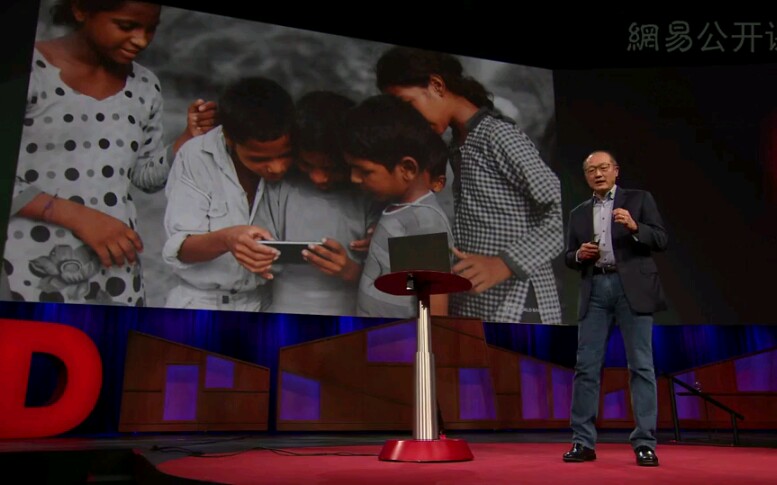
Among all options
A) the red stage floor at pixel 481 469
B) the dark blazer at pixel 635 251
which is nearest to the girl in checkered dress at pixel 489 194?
the red stage floor at pixel 481 469

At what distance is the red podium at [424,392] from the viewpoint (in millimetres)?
2117

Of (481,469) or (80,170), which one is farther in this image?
(80,170)

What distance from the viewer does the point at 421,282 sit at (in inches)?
85.4

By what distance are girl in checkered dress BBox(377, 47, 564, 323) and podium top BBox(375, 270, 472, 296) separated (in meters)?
2.23

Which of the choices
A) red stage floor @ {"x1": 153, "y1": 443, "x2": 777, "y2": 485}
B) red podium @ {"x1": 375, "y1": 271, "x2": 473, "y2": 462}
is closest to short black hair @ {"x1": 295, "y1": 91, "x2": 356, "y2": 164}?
red stage floor @ {"x1": 153, "y1": 443, "x2": 777, "y2": 485}

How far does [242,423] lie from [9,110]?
2.38 meters

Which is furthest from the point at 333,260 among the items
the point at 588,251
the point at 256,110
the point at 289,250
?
the point at 588,251

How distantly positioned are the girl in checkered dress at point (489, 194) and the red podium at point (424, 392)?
89.1 inches

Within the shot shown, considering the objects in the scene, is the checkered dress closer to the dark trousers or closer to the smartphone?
the smartphone

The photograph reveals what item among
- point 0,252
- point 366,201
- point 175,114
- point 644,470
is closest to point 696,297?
point 366,201

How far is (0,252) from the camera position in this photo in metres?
3.63

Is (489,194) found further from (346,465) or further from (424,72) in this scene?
(346,465)

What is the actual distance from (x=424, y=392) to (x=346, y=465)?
1.19ft

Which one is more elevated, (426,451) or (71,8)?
(71,8)
